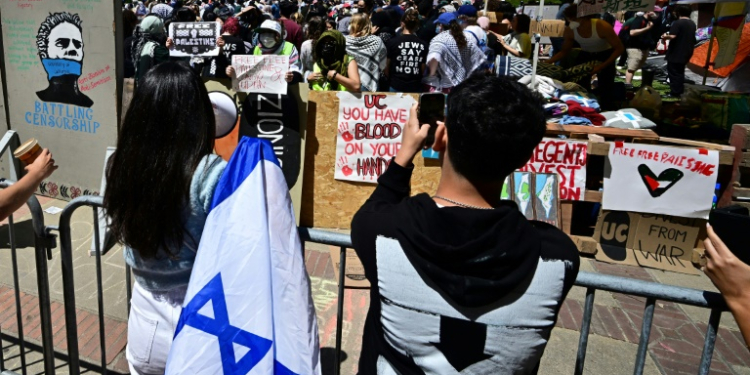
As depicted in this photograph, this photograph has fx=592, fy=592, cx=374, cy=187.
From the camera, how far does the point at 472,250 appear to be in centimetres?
142

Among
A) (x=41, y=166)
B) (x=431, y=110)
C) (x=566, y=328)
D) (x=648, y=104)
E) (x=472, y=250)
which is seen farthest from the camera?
(x=648, y=104)

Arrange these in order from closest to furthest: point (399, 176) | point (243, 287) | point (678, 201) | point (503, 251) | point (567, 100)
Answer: point (503, 251), point (399, 176), point (243, 287), point (678, 201), point (567, 100)

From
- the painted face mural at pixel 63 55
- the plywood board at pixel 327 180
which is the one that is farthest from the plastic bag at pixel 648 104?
the painted face mural at pixel 63 55

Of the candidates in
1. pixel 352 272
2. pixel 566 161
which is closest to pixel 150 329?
pixel 352 272

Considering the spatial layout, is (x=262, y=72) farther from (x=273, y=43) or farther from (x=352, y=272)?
(x=352, y=272)

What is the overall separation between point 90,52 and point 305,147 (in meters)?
2.44

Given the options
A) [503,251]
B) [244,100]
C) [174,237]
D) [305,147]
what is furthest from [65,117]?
[503,251]

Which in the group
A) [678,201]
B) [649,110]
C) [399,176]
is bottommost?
[678,201]

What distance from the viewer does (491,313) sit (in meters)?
1.50

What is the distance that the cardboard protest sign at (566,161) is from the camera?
5.68m

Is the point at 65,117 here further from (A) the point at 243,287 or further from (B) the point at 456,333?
(B) the point at 456,333

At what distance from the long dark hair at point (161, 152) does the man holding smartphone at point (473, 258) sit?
72 cm

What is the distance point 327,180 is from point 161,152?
402 centimetres

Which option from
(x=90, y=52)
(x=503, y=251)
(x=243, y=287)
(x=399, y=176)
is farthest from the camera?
(x=90, y=52)
